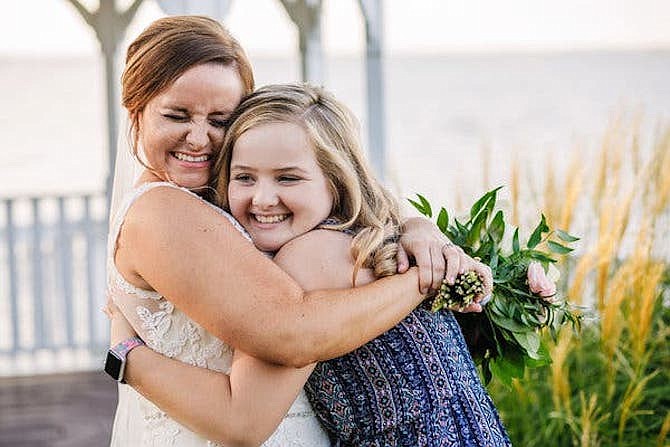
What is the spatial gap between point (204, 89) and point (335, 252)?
0.39 metres

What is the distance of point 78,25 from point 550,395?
29650 millimetres

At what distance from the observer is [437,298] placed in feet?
5.99

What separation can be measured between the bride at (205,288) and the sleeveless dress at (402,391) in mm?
68

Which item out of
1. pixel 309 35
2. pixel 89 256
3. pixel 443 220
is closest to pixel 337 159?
pixel 443 220

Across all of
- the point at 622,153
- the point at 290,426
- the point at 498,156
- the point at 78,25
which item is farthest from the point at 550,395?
the point at 78,25

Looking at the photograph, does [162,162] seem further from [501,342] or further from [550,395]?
[550,395]

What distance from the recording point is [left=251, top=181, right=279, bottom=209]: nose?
1.79 metres

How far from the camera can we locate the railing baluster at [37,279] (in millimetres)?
7078

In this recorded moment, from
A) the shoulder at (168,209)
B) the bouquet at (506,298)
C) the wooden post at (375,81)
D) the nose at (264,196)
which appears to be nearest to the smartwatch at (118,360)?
the shoulder at (168,209)

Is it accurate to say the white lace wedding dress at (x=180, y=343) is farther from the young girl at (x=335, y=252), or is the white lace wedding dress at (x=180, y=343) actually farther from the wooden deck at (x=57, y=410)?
the wooden deck at (x=57, y=410)

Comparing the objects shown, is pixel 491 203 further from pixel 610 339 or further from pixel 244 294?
pixel 610 339

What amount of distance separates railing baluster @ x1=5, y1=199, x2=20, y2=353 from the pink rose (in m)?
5.54

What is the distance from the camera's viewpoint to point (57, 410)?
6082 mm

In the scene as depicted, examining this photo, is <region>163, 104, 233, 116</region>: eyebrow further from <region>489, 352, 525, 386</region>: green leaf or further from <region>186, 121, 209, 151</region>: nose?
<region>489, 352, 525, 386</region>: green leaf
